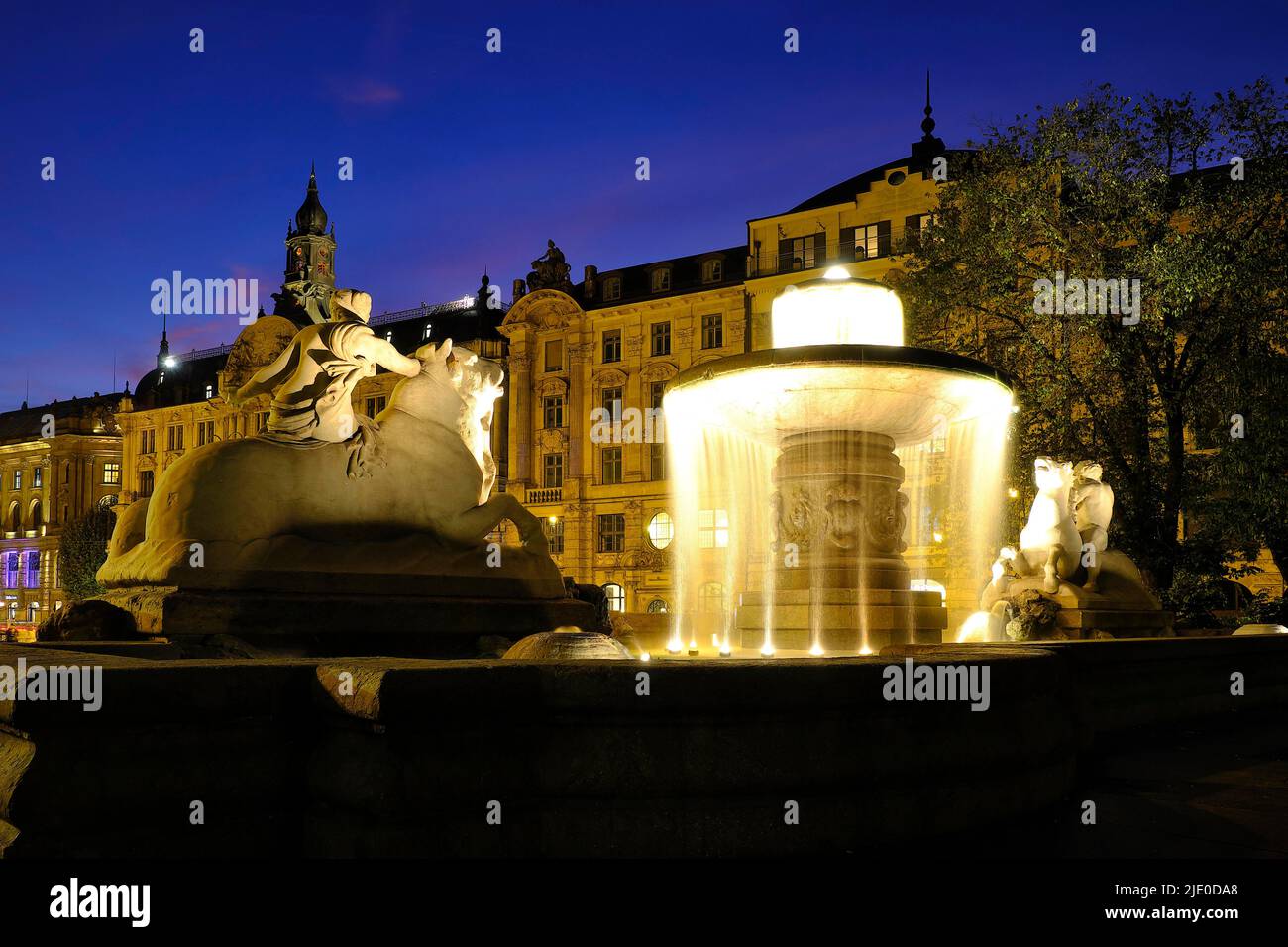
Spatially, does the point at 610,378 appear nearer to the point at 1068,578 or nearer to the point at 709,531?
the point at 709,531

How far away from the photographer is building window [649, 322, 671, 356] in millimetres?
50250

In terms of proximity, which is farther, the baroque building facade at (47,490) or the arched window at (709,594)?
the baroque building facade at (47,490)

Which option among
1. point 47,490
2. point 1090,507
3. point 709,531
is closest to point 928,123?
point 709,531

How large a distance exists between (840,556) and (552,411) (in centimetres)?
4218

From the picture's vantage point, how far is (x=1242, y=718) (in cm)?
980

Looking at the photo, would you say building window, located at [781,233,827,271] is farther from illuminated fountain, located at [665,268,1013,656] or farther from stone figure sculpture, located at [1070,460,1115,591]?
illuminated fountain, located at [665,268,1013,656]

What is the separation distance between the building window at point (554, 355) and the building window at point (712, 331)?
7579 mm

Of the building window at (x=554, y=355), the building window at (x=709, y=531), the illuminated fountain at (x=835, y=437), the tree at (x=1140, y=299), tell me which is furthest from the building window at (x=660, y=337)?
the illuminated fountain at (x=835, y=437)

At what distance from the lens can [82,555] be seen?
63281 millimetres

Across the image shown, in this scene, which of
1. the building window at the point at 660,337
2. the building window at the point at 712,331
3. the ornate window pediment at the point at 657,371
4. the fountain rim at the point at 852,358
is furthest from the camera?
the building window at the point at 660,337

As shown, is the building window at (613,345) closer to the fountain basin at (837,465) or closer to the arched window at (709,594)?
the arched window at (709,594)

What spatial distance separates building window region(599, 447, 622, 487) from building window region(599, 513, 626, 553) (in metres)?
1.55

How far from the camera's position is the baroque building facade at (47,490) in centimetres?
8131
